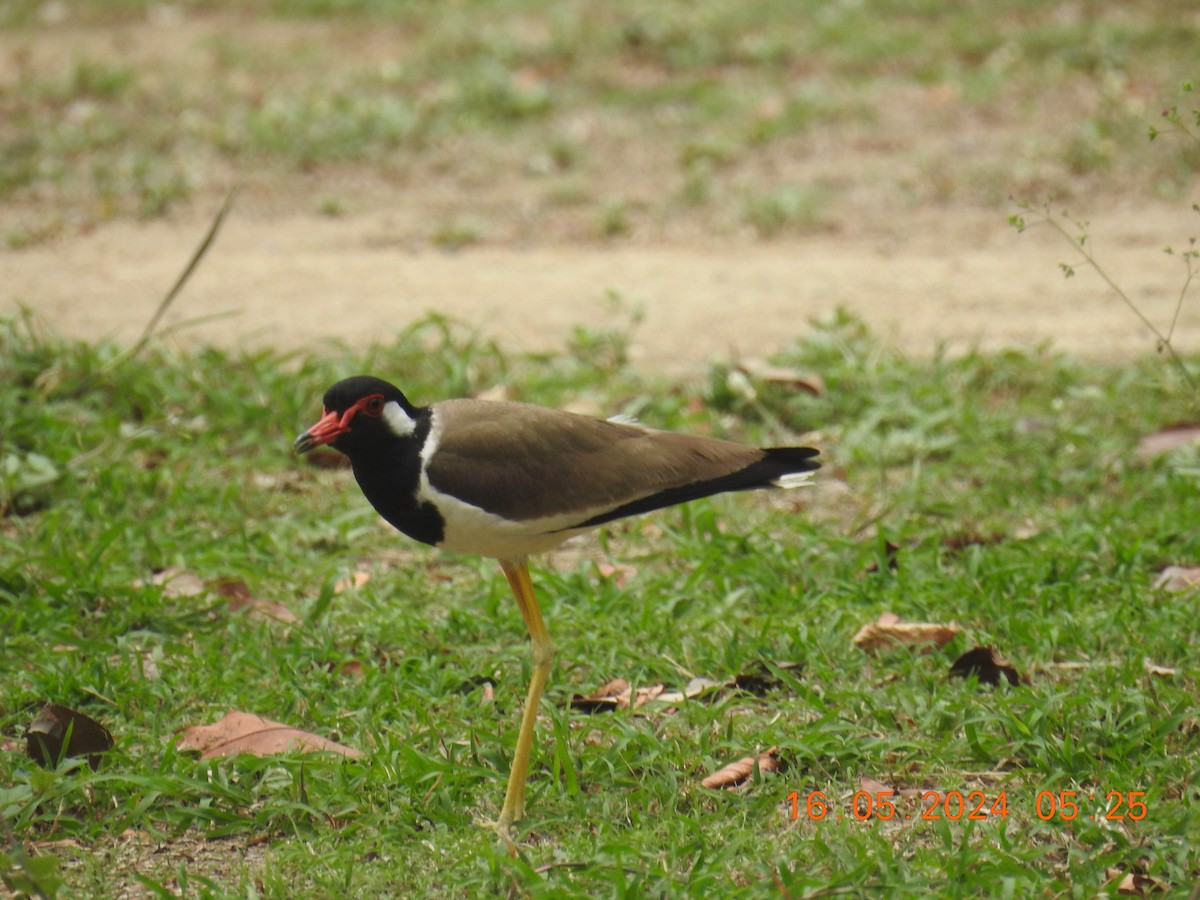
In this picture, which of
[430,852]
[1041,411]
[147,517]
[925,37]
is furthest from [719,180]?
[430,852]

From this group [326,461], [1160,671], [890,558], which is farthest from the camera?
[326,461]

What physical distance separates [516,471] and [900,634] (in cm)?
127

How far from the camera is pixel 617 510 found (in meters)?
3.52

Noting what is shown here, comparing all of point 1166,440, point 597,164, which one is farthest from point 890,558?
point 597,164

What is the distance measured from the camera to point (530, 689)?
347 centimetres

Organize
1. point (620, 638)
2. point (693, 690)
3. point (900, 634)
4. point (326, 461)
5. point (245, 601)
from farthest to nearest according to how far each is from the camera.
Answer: point (326, 461)
point (245, 601)
point (620, 638)
point (900, 634)
point (693, 690)

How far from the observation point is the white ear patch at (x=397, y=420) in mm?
3334

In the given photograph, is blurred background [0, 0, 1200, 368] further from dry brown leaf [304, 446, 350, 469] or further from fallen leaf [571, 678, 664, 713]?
fallen leaf [571, 678, 664, 713]

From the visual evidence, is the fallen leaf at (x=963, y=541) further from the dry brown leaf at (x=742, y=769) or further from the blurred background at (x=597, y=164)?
the blurred background at (x=597, y=164)

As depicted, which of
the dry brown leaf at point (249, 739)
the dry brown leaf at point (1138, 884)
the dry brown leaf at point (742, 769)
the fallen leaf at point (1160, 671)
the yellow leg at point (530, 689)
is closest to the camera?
the dry brown leaf at point (1138, 884)

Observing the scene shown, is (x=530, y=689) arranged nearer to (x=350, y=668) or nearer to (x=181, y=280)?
(x=350, y=668)

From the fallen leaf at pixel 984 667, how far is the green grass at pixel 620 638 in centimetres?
6

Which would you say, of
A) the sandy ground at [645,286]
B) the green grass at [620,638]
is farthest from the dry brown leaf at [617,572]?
the sandy ground at [645,286]
